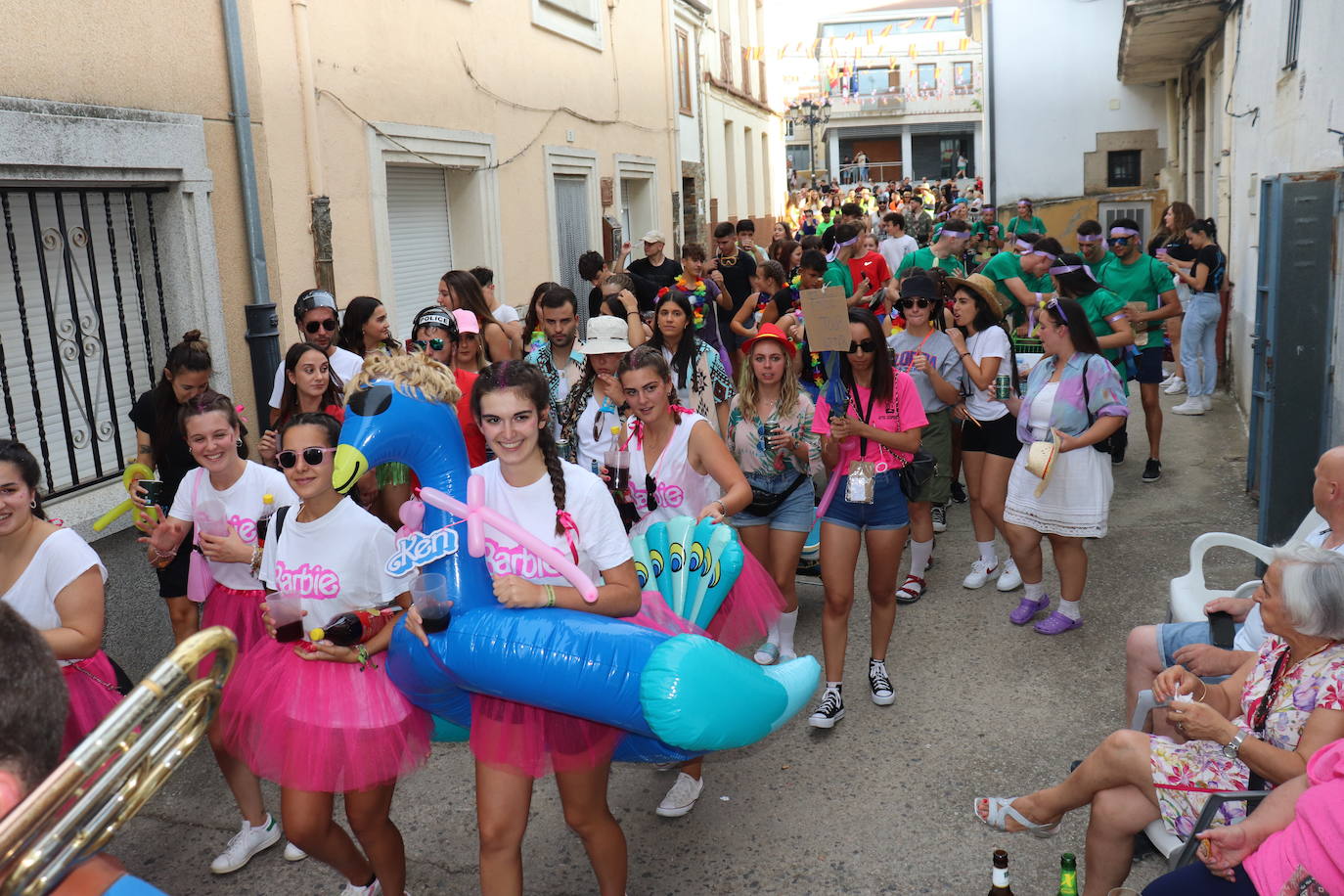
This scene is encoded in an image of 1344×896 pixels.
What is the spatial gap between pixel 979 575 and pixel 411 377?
166 inches

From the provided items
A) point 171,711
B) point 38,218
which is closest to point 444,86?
point 38,218

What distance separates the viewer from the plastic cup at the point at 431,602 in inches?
119

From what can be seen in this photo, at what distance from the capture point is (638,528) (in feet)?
14.7

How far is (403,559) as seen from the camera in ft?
10.7

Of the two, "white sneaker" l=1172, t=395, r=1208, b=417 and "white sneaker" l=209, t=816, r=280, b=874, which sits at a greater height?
"white sneaker" l=1172, t=395, r=1208, b=417

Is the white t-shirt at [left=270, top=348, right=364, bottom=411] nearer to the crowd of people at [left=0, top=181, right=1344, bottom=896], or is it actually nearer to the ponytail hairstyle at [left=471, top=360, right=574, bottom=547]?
the crowd of people at [left=0, top=181, right=1344, bottom=896]

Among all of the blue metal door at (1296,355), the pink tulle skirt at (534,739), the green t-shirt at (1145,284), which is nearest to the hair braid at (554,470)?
the pink tulle skirt at (534,739)

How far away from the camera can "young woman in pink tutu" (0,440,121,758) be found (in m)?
3.43

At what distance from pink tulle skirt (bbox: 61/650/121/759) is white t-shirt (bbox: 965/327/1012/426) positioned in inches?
181

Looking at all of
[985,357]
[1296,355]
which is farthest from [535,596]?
[1296,355]

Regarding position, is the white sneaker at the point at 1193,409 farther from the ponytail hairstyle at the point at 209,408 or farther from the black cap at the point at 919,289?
the ponytail hairstyle at the point at 209,408

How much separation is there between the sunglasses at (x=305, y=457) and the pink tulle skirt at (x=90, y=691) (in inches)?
34.6

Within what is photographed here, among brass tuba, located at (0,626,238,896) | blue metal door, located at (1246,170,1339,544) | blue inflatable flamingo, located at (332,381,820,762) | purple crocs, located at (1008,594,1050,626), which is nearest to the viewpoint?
brass tuba, located at (0,626,238,896)

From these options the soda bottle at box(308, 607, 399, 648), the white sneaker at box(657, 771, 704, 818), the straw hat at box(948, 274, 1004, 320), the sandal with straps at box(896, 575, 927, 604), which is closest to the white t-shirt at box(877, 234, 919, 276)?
the straw hat at box(948, 274, 1004, 320)
